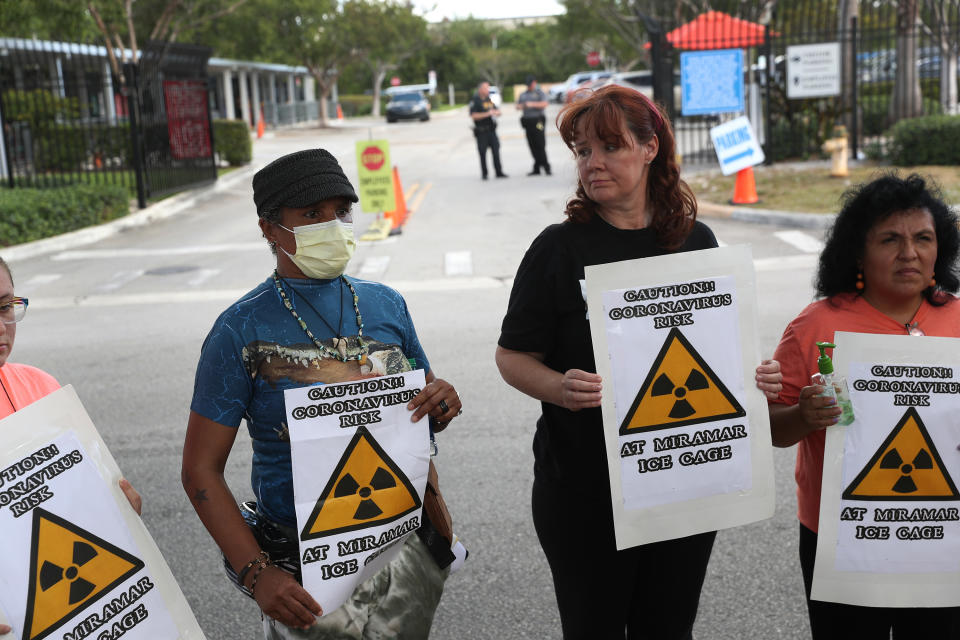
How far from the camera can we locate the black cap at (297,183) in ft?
7.61

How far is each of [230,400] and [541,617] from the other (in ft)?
6.77

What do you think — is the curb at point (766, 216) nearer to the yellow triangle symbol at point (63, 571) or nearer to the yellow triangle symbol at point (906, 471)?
the yellow triangle symbol at point (906, 471)

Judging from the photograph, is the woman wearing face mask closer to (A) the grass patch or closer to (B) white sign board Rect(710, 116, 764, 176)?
(A) the grass patch

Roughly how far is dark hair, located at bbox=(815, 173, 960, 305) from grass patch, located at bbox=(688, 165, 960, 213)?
35.3 ft

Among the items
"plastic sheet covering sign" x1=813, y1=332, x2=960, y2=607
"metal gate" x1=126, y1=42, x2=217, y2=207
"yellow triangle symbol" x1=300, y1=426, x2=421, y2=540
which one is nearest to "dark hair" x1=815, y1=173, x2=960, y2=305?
"plastic sheet covering sign" x1=813, y1=332, x2=960, y2=607

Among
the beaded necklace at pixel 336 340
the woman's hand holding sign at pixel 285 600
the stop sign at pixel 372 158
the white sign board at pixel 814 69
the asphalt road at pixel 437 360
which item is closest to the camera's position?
the woman's hand holding sign at pixel 285 600

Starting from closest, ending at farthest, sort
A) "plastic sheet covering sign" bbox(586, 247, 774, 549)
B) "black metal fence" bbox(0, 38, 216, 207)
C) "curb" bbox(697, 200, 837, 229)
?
"plastic sheet covering sign" bbox(586, 247, 774, 549), "curb" bbox(697, 200, 837, 229), "black metal fence" bbox(0, 38, 216, 207)

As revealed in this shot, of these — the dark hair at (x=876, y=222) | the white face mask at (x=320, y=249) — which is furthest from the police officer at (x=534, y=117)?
the white face mask at (x=320, y=249)

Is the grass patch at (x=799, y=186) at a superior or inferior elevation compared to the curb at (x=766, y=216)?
superior

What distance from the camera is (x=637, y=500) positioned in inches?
97.3

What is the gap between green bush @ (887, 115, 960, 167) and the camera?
15969 millimetres

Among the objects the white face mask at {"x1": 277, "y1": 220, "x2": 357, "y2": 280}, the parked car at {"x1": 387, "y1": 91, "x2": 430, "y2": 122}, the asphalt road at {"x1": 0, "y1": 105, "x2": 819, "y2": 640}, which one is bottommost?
the asphalt road at {"x1": 0, "y1": 105, "x2": 819, "y2": 640}

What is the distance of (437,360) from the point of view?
753 centimetres

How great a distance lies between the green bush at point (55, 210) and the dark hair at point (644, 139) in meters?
13.1
